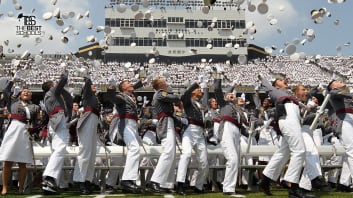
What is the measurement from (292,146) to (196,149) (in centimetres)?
228

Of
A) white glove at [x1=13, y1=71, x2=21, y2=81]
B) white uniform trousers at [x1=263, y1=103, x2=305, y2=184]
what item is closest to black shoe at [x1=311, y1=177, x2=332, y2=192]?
white uniform trousers at [x1=263, y1=103, x2=305, y2=184]

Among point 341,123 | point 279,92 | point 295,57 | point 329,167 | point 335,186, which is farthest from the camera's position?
point 295,57

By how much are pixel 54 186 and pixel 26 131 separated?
1313 mm

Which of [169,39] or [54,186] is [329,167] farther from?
[169,39]

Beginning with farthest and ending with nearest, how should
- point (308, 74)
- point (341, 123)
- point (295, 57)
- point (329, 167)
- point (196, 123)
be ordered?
point (308, 74), point (295, 57), point (329, 167), point (196, 123), point (341, 123)

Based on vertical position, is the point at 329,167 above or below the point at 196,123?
below

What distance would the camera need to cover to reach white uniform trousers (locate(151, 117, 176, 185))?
862cm

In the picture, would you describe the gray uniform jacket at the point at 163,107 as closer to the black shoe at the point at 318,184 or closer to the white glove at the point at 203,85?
the white glove at the point at 203,85

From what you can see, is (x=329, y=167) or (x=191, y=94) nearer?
(x=191, y=94)

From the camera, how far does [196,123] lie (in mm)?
9219

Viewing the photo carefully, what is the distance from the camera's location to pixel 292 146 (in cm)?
744

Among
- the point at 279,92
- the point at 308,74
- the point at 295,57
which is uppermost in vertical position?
the point at 308,74

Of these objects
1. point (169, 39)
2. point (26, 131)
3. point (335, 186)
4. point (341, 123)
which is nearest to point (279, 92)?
point (341, 123)

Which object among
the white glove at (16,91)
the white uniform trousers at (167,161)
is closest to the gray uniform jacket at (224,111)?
the white uniform trousers at (167,161)
